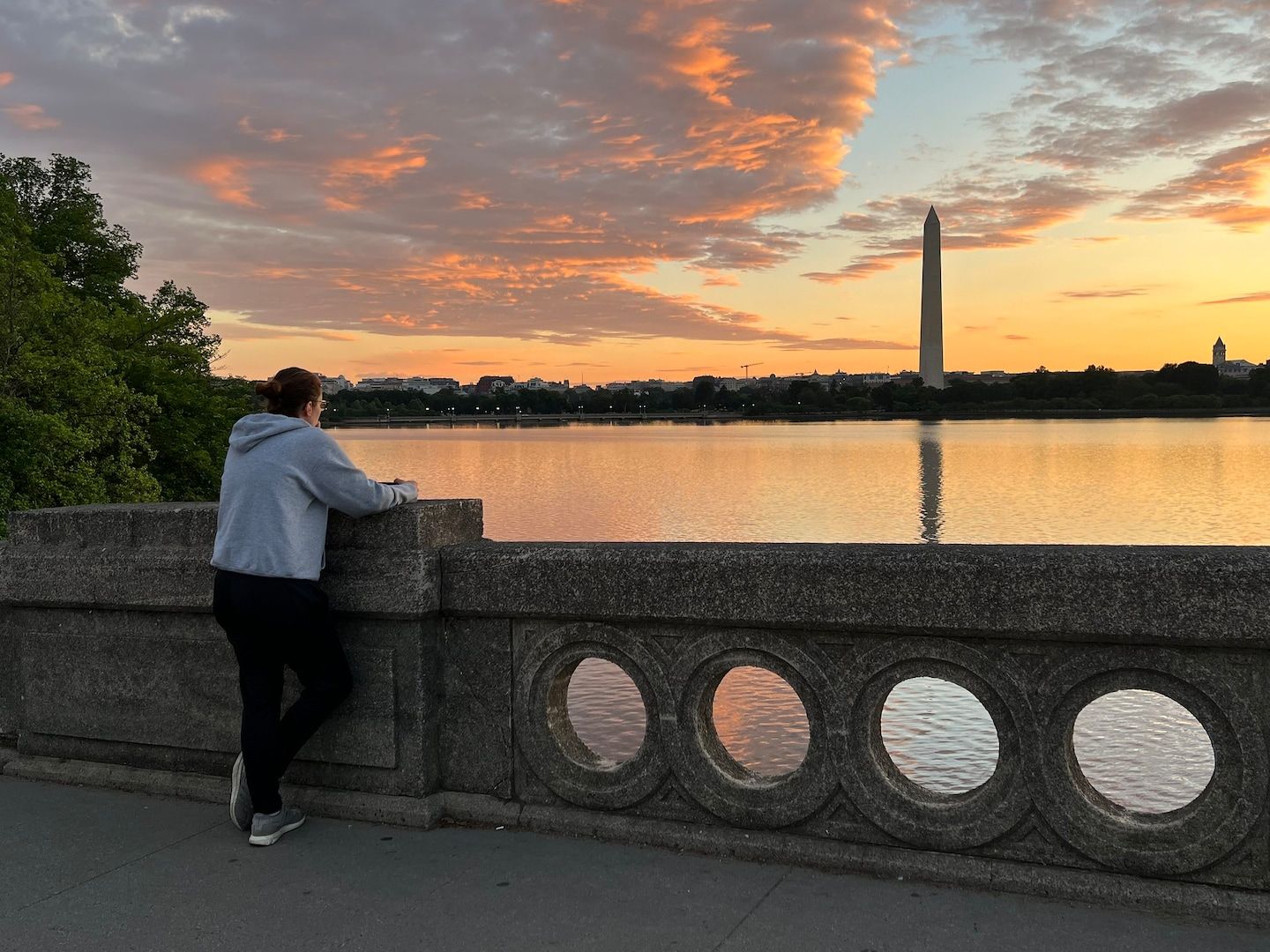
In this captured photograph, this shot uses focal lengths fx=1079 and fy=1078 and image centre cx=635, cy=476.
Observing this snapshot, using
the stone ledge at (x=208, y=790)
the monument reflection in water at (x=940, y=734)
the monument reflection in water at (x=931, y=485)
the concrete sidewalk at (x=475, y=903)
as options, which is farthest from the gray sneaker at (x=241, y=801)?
the monument reflection in water at (x=931, y=485)

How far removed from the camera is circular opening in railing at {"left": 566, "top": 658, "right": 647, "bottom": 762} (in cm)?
1296

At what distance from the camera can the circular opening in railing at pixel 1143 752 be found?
36.9 ft

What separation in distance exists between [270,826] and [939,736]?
10.6 metres

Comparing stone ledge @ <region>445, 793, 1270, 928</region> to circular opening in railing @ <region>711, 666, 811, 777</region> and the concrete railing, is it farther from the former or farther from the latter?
circular opening in railing @ <region>711, 666, 811, 777</region>

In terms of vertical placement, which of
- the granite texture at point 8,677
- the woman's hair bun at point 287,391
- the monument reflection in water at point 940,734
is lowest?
the monument reflection in water at point 940,734

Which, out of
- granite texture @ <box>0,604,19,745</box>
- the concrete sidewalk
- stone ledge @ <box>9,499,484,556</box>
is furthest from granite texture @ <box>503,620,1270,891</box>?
granite texture @ <box>0,604,19,745</box>

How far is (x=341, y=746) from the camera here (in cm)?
450

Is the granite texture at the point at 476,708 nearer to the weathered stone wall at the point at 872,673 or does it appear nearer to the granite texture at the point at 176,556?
the weathered stone wall at the point at 872,673

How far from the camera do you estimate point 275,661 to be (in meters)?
4.20

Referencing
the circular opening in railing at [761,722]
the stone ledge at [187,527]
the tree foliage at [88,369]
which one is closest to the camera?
the stone ledge at [187,527]

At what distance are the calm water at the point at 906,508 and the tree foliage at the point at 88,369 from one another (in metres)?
11.8

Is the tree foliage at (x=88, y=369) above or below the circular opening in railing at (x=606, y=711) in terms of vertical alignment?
above

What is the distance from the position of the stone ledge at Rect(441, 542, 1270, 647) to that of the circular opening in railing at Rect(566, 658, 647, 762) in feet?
26.3

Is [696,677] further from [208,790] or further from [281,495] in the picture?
[208,790]
